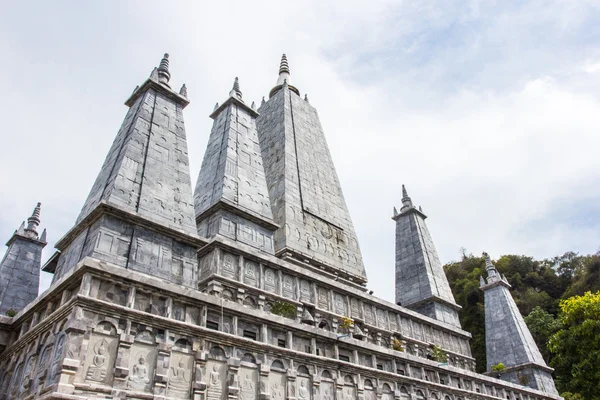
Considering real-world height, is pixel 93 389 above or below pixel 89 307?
below

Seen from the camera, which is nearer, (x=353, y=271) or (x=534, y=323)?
(x=353, y=271)

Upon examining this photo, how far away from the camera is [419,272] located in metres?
28.2

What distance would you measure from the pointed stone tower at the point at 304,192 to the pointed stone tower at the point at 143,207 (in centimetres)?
671

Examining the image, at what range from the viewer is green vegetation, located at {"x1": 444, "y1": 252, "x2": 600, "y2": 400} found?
27.5 m

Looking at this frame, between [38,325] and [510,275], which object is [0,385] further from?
[510,275]

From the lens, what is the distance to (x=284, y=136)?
25.7 m

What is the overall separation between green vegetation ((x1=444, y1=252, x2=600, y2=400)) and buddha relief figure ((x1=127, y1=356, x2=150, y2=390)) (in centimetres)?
2632

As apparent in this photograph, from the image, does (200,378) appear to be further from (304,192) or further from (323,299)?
(304,192)

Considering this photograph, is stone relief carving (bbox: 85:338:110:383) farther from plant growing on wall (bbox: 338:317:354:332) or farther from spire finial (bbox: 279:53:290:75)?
spire finial (bbox: 279:53:290:75)

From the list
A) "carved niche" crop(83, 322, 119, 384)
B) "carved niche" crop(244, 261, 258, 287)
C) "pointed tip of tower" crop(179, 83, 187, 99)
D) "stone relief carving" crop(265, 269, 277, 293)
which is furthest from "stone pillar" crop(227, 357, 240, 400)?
"pointed tip of tower" crop(179, 83, 187, 99)

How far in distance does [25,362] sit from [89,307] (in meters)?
2.78

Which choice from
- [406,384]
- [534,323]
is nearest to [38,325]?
[406,384]

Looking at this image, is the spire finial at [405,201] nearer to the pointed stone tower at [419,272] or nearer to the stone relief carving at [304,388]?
→ the pointed stone tower at [419,272]

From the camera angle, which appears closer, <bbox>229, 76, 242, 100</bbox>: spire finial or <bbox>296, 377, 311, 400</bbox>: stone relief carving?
<bbox>296, 377, 311, 400</bbox>: stone relief carving
